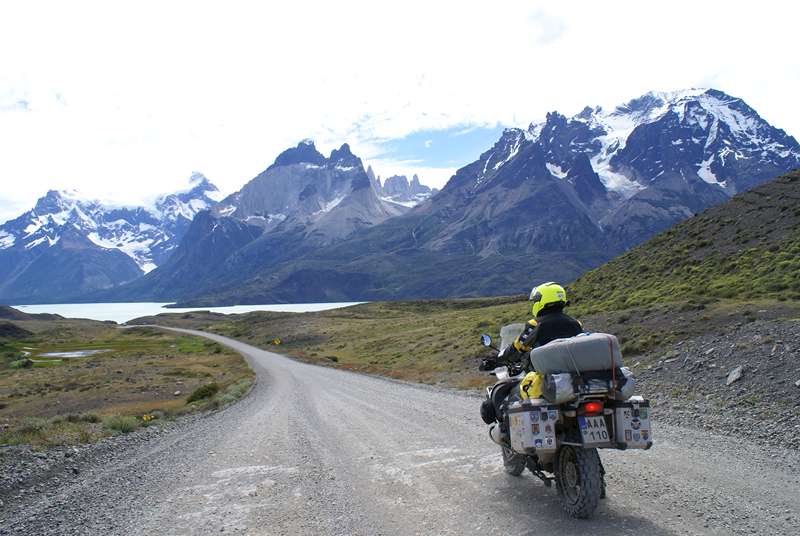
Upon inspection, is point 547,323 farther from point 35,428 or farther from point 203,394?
point 203,394

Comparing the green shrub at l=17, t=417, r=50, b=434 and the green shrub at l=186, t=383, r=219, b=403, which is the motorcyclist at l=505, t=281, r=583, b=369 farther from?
the green shrub at l=186, t=383, r=219, b=403

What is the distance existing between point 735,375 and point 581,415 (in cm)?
1133

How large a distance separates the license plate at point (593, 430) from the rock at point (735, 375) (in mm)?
10963

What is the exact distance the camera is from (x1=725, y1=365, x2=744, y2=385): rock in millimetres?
15690

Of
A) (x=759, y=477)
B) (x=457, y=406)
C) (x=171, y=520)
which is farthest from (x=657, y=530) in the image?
(x=457, y=406)

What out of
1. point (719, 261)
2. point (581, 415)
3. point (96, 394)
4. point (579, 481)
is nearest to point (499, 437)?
point (579, 481)

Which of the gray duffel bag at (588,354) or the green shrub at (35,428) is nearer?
the gray duffel bag at (588,354)

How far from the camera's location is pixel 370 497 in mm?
8695

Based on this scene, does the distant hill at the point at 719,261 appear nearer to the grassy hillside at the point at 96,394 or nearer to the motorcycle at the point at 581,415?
the motorcycle at the point at 581,415

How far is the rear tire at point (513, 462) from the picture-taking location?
9062mm

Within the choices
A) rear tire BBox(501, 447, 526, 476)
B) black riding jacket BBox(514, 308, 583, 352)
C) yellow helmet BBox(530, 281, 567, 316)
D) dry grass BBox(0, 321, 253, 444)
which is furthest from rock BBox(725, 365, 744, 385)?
dry grass BBox(0, 321, 253, 444)

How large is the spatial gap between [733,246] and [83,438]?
39669 millimetres

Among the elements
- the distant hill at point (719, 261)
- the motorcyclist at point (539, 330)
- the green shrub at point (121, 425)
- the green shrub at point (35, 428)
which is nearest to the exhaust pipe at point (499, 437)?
the motorcyclist at point (539, 330)

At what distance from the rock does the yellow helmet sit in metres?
10.5
